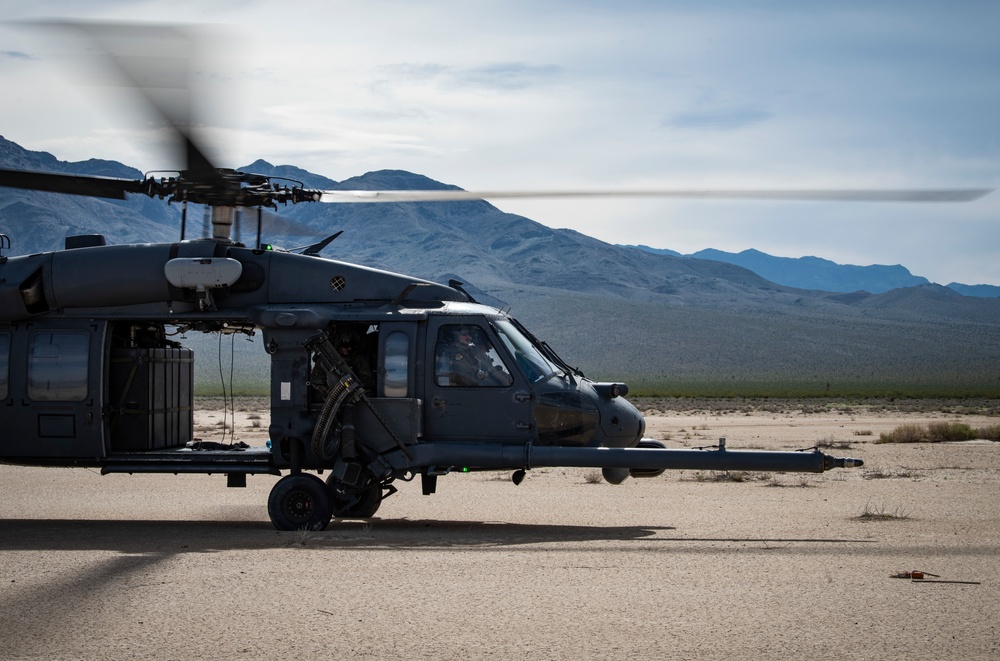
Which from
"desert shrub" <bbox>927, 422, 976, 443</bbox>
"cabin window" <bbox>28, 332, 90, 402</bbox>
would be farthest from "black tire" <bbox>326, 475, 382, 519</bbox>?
"desert shrub" <bbox>927, 422, 976, 443</bbox>

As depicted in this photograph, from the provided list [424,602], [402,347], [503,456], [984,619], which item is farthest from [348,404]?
[984,619]

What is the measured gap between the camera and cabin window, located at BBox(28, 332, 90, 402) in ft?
42.7

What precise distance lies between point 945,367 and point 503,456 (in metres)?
110

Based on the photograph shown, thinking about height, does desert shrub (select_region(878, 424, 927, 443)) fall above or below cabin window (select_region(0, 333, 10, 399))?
below

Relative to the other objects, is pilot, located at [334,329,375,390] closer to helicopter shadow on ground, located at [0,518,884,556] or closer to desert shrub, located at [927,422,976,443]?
helicopter shadow on ground, located at [0,518,884,556]

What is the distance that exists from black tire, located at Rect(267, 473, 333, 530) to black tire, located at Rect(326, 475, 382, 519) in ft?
0.55

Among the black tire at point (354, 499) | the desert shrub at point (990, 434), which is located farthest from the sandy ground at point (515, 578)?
the desert shrub at point (990, 434)

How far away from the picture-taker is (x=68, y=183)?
11742mm

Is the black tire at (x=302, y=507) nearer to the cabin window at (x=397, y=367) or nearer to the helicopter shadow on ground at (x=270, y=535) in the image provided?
the helicopter shadow on ground at (x=270, y=535)

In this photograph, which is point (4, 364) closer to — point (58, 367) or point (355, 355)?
point (58, 367)

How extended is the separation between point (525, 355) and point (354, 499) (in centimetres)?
254

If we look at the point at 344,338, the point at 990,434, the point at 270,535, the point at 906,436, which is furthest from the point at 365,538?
the point at 990,434

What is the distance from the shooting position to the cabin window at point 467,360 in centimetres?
1246

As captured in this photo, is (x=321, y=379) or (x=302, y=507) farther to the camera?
(x=321, y=379)
